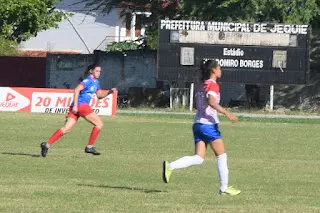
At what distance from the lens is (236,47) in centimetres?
3628

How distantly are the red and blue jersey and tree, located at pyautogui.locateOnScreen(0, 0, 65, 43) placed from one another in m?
25.9

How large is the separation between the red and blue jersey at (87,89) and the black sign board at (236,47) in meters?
17.9

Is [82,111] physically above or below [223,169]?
above

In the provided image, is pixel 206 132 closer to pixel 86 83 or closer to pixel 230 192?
pixel 230 192

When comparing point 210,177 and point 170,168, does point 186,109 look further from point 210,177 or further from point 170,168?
point 170,168

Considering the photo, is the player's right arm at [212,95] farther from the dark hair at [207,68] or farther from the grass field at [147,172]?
the grass field at [147,172]

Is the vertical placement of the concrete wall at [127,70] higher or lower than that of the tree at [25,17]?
lower

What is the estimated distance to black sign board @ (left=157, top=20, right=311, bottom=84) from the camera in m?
36.2

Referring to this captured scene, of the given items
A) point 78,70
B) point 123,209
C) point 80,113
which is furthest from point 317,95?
point 123,209

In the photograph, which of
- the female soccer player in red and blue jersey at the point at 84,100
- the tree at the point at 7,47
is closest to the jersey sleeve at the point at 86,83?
the female soccer player in red and blue jersey at the point at 84,100

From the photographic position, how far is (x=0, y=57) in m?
47.8

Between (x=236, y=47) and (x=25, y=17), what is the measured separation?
13030mm

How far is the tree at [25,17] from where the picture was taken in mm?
43750

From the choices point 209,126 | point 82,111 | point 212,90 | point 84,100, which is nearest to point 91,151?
point 82,111
